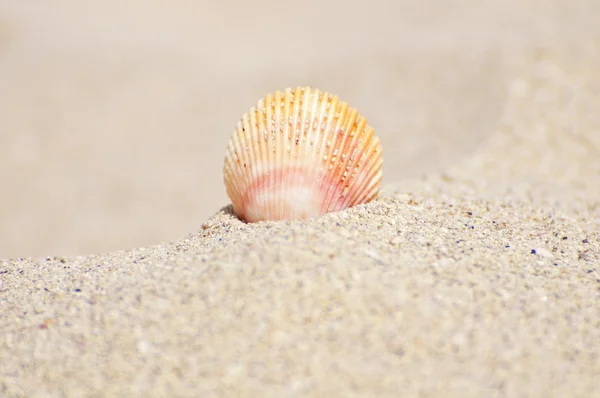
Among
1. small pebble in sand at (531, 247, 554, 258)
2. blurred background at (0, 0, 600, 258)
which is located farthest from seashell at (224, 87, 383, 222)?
blurred background at (0, 0, 600, 258)

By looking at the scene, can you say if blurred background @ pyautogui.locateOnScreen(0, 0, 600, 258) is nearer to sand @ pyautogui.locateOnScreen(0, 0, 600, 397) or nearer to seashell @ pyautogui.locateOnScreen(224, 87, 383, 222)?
sand @ pyautogui.locateOnScreen(0, 0, 600, 397)

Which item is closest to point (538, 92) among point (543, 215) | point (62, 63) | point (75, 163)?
point (543, 215)

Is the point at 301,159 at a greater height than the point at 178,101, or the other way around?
the point at 178,101

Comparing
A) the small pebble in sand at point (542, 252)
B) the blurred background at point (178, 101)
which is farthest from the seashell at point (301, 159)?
the blurred background at point (178, 101)

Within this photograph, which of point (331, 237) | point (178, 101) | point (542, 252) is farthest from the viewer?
point (178, 101)

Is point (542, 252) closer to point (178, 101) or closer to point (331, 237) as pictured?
point (331, 237)

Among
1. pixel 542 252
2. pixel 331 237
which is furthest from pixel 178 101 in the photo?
pixel 542 252

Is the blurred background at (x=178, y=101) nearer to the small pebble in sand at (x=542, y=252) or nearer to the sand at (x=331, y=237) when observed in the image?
the sand at (x=331, y=237)
